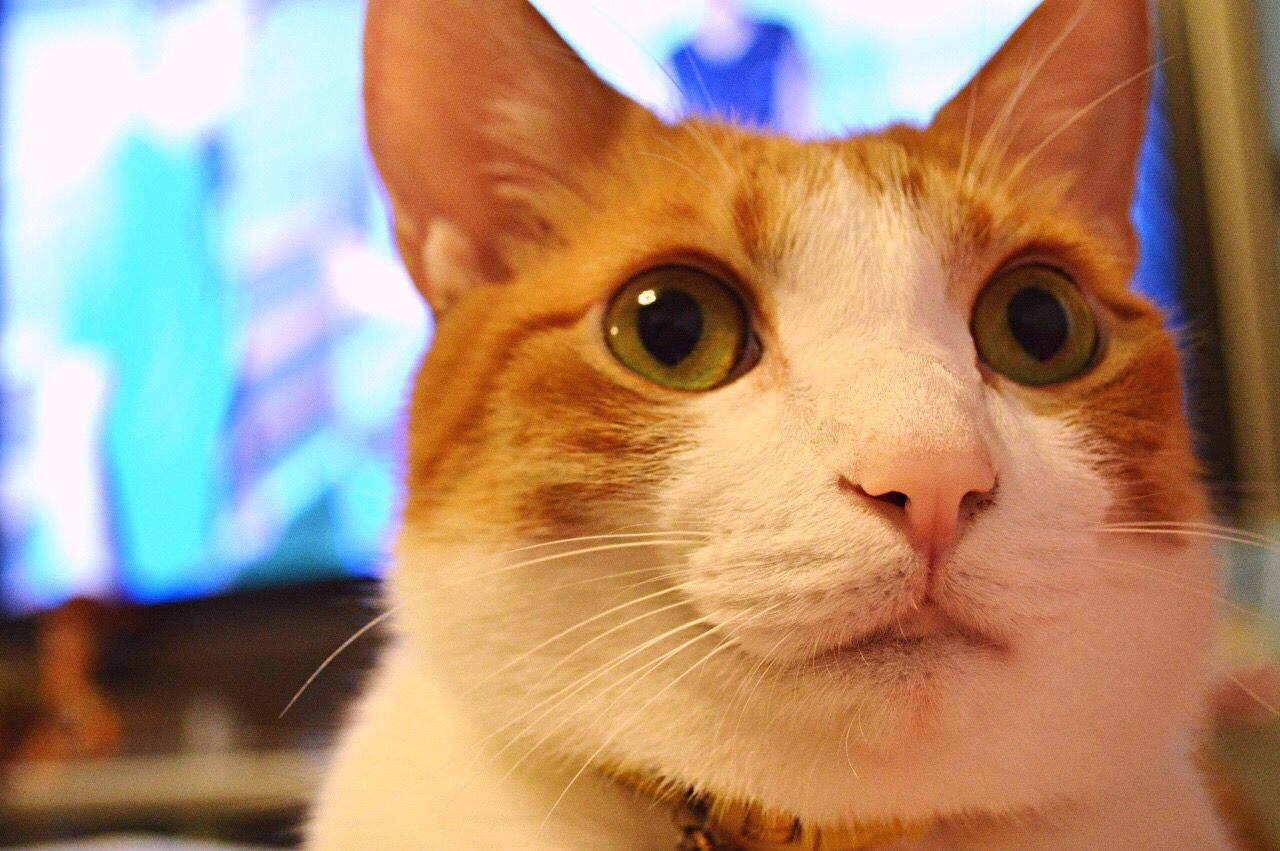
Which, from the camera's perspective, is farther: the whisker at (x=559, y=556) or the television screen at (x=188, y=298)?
the television screen at (x=188, y=298)

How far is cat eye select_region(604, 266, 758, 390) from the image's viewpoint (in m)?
0.59

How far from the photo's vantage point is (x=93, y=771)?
1.56 m

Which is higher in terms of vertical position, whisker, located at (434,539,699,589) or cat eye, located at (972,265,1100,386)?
cat eye, located at (972,265,1100,386)

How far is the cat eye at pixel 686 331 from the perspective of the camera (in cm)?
59

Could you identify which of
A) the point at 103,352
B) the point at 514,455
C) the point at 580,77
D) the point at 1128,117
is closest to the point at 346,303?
the point at 103,352

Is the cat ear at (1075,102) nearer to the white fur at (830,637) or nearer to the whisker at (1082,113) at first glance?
the whisker at (1082,113)

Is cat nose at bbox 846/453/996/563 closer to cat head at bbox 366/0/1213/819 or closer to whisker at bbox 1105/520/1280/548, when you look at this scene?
cat head at bbox 366/0/1213/819

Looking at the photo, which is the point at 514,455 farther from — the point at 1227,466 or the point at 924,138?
the point at 1227,466

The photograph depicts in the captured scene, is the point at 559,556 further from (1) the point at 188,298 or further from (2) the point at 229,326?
(1) the point at 188,298

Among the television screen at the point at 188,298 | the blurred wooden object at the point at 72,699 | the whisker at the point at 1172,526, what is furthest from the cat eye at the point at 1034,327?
the blurred wooden object at the point at 72,699

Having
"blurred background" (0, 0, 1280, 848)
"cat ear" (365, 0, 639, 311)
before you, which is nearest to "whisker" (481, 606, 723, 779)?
"cat ear" (365, 0, 639, 311)

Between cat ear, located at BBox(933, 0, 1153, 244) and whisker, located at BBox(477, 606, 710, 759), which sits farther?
cat ear, located at BBox(933, 0, 1153, 244)

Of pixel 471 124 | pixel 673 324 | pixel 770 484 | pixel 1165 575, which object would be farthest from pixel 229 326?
pixel 1165 575

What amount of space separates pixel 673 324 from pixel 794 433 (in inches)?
4.5
